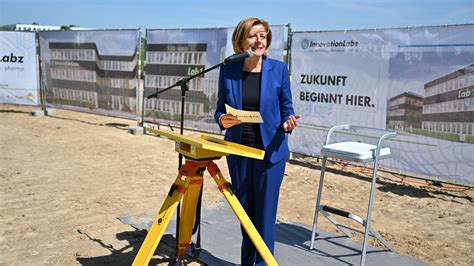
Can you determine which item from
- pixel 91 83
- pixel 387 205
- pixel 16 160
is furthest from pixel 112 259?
pixel 91 83

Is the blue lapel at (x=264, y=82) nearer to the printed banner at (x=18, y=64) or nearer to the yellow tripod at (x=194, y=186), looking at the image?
the yellow tripod at (x=194, y=186)

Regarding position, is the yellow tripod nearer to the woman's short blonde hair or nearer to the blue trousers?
the blue trousers

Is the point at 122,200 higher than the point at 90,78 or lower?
lower

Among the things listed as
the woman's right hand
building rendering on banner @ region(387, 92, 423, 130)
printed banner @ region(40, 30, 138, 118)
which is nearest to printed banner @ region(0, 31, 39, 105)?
printed banner @ region(40, 30, 138, 118)

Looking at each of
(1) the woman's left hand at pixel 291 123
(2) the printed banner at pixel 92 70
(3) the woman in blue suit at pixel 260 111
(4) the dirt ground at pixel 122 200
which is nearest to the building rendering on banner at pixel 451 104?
(4) the dirt ground at pixel 122 200

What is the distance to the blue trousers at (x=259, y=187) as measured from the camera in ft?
11.3

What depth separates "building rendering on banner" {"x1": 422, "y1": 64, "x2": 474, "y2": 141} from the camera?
6488 mm

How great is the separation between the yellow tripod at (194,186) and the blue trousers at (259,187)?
309mm

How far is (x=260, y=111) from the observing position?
10.9 feet

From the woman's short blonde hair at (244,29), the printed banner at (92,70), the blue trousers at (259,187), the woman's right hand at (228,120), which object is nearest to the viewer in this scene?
the woman's right hand at (228,120)

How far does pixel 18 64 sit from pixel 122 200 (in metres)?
10.1

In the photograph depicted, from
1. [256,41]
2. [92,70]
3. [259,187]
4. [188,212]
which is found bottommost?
[188,212]

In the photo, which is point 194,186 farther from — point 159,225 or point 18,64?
point 18,64

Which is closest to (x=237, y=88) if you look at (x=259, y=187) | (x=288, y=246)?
(x=259, y=187)
